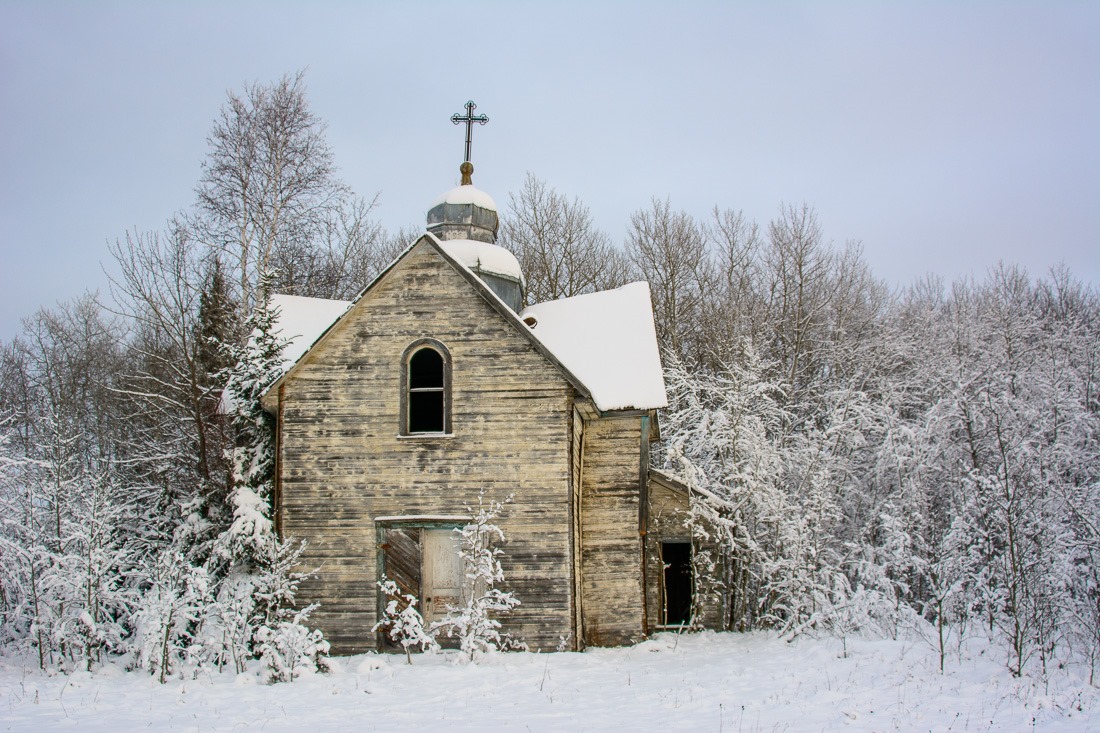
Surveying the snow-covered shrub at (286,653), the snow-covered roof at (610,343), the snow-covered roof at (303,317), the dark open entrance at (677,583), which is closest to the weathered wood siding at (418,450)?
the snow-covered roof at (610,343)

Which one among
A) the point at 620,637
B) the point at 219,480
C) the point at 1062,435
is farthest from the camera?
the point at 1062,435

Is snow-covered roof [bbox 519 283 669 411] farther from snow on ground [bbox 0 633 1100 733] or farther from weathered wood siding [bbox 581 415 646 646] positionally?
snow on ground [bbox 0 633 1100 733]

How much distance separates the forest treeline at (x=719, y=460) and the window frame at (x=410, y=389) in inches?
94.1

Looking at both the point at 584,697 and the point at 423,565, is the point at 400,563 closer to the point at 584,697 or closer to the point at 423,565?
the point at 423,565

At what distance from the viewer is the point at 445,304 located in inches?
540

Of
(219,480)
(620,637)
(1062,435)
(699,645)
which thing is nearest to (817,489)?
(699,645)

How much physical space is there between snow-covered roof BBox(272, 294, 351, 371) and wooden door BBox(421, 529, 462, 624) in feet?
16.7

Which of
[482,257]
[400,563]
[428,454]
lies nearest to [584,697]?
[400,563]

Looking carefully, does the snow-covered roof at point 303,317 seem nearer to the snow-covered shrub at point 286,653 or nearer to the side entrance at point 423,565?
the side entrance at point 423,565

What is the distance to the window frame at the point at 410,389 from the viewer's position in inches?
527

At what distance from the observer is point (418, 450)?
13.4 metres

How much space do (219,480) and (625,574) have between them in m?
8.91

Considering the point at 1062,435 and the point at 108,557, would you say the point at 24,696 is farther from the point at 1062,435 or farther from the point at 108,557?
the point at 1062,435

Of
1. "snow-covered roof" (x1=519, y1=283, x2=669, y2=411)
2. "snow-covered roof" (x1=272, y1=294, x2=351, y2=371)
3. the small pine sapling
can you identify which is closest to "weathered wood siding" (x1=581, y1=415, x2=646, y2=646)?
Result: "snow-covered roof" (x1=519, y1=283, x2=669, y2=411)
